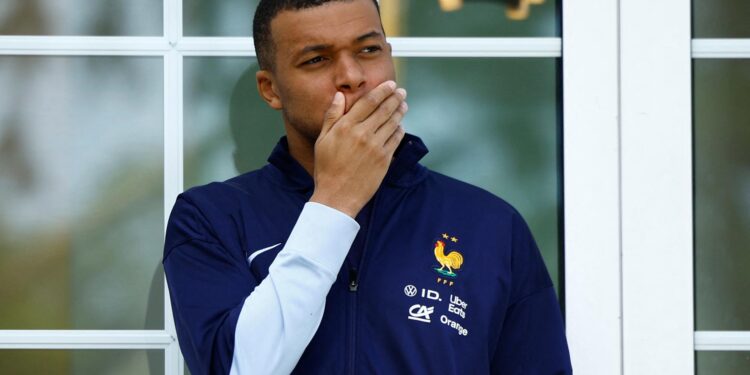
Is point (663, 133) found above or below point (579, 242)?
above

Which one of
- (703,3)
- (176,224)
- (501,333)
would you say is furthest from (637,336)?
(176,224)

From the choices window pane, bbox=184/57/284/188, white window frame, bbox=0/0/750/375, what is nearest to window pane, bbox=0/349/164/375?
white window frame, bbox=0/0/750/375

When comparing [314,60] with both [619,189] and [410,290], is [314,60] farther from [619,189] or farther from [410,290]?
[619,189]

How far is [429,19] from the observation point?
259cm

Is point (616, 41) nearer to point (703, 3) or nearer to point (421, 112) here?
point (703, 3)

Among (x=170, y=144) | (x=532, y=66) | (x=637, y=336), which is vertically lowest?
(x=637, y=336)

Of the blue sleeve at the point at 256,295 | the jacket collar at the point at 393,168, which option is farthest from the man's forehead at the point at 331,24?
the blue sleeve at the point at 256,295

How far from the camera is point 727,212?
2.56 m

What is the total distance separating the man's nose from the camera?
1.86 meters

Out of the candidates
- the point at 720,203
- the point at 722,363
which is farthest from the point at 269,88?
the point at 722,363

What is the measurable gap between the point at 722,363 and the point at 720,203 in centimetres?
38

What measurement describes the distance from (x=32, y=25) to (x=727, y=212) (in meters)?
1.74

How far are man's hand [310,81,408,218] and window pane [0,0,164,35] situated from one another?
909 millimetres

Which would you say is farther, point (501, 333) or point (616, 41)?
point (616, 41)
